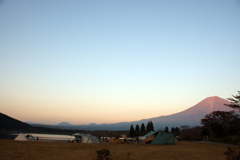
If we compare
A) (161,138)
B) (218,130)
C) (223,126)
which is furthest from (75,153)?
(223,126)

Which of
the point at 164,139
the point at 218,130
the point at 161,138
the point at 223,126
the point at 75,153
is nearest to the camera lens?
the point at 75,153

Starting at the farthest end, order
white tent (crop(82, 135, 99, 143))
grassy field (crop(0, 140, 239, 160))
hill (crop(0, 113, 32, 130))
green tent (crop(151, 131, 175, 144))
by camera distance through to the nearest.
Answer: hill (crop(0, 113, 32, 130)) → green tent (crop(151, 131, 175, 144)) → white tent (crop(82, 135, 99, 143)) → grassy field (crop(0, 140, 239, 160))

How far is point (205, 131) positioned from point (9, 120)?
80.2m

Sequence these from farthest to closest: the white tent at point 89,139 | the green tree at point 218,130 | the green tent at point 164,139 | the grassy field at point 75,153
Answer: the green tree at point 218,130 → the green tent at point 164,139 → the white tent at point 89,139 → the grassy field at point 75,153

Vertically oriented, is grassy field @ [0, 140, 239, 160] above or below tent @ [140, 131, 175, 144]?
above

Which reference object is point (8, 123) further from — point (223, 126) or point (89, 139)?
point (223, 126)

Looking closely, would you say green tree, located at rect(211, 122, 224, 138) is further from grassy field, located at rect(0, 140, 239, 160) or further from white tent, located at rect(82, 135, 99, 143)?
white tent, located at rect(82, 135, 99, 143)

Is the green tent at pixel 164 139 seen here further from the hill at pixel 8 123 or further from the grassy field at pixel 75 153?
the hill at pixel 8 123

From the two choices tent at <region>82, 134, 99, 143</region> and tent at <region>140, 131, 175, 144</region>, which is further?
tent at <region>140, 131, 175, 144</region>

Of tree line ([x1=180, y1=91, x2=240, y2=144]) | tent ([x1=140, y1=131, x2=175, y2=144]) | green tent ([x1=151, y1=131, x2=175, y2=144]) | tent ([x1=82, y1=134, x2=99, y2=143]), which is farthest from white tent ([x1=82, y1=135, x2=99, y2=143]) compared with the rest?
tree line ([x1=180, y1=91, x2=240, y2=144])

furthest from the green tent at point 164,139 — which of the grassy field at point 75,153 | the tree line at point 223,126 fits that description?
the grassy field at point 75,153

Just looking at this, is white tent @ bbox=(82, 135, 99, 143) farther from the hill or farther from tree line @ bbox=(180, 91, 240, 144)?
the hill

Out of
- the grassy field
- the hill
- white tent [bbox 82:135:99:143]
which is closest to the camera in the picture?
the grassy field

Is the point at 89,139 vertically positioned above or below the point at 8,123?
above
